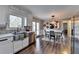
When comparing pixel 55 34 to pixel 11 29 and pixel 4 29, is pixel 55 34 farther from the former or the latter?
pixel 4 29

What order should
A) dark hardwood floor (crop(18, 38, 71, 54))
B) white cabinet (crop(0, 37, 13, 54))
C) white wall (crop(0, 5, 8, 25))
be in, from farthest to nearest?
dark hardwood floor (crop(18, 38, 71, 54)) → white wall (crop(0, 5, 8, 25)) → white cabinet (crop(0, 37, 13, 54))

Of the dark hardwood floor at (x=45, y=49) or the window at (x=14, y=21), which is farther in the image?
the window at (x=14, y=21)

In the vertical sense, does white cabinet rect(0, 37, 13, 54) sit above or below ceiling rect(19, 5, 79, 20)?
below

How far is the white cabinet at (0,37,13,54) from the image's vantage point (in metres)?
3.41

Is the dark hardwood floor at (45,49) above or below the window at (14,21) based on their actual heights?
below

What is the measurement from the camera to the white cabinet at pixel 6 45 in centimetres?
341

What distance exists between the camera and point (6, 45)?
11.9 ft

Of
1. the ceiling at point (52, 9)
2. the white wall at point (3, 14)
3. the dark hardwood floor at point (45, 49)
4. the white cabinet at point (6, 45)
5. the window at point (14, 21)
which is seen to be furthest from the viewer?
the ceiling at point (52, 9)

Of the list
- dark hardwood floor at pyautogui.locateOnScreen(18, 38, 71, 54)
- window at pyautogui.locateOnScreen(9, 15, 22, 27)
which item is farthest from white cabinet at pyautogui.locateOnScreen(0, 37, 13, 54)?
window at pyautogui.locateOnScreen(9, 15, 22, 27)

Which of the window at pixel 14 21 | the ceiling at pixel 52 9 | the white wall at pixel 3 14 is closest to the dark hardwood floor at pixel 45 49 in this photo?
the window at pixel 14 21

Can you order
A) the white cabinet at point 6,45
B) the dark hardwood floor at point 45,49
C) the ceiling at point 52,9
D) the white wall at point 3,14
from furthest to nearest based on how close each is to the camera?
the ceiling at point 52,9 < the dark hardwood floor at point 45,49 < the white wall at point 3,14 < the white cabinet at point 6,45

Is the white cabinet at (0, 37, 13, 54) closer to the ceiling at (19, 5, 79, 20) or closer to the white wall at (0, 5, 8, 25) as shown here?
the white wall at (0, 5, 8, 25)

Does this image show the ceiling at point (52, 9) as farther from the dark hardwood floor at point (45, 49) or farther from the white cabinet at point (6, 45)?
the white cabinet at point (6, 45)
